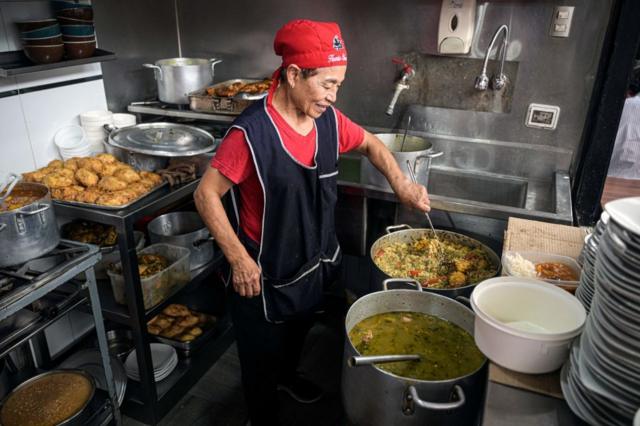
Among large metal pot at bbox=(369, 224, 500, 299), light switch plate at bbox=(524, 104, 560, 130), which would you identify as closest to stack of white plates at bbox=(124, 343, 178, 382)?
large metal pot at bbox=(369, 224, 500, 299)

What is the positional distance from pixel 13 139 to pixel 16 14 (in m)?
0.56

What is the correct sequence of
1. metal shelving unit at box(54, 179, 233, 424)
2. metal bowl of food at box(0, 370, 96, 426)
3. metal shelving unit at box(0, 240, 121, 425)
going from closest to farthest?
metal shelving unit at box(0, 240, 121, 425)
metal bowl of food at box(0, 370, 96, 426)
metal shelving unit at box(54, 179, 233, 424)

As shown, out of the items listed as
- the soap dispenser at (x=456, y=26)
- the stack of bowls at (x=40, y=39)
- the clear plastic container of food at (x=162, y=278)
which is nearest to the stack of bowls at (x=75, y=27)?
the stack of bowls at (x=40, y=39)

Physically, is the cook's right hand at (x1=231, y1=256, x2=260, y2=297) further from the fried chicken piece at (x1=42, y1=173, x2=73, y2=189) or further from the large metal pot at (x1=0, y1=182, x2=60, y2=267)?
the fried chicken piece at (x1=42, y1=173, x2=73, y2=189)

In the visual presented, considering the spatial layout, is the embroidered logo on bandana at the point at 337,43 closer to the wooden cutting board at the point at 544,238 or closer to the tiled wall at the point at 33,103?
the wooden cutting board at the point at 544,238

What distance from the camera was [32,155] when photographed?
230 cm

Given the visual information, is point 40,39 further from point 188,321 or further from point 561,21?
point 561,21

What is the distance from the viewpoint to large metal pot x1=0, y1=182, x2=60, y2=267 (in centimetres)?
160

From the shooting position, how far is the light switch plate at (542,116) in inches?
98.5

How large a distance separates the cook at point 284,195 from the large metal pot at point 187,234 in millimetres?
623

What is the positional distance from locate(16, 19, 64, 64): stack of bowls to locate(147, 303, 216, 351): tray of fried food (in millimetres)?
1401

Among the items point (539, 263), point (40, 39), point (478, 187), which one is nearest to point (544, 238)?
point (539, 263)

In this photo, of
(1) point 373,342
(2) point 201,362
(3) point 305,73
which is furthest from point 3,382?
(3) point 305,73

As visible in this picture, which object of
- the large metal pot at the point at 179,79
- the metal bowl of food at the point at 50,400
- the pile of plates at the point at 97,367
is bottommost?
the pile of plates at the point at 97,367
